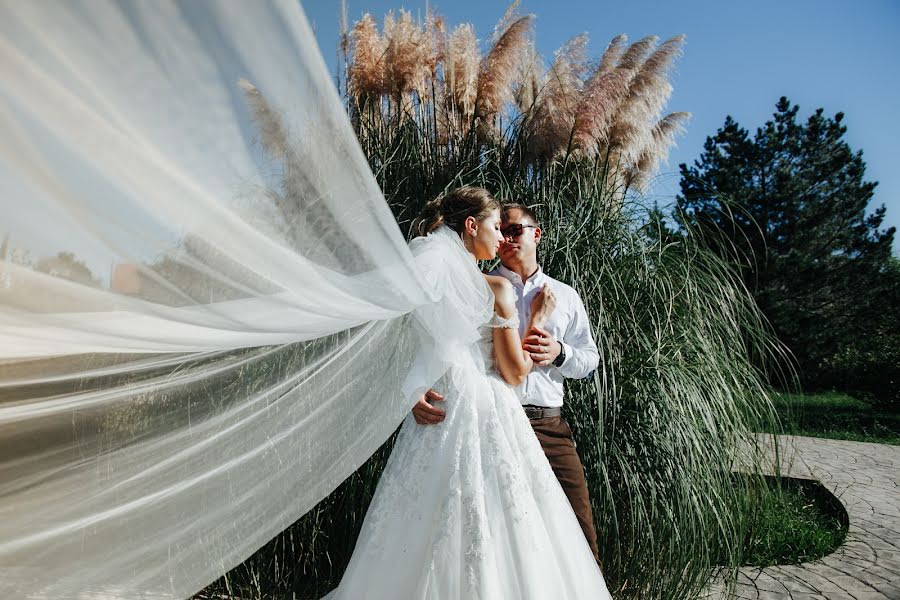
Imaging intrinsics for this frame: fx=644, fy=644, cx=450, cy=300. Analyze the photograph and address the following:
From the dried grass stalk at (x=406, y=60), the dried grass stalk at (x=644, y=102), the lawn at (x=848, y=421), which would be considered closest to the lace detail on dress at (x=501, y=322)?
the dried grass stalk at (x=644, y=102)

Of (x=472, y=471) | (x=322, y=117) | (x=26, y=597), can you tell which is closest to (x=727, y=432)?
(x=472, y=471)

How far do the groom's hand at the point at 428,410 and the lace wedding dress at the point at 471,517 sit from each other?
2 centimetres

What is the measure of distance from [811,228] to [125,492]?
709 inches

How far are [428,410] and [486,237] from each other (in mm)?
607

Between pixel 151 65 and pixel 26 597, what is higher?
pixel 151 65

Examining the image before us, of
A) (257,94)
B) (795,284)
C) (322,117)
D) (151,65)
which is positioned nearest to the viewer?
(151,65)

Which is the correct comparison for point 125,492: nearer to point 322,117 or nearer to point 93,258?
point 93,258

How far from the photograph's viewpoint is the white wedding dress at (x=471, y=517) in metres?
1.73

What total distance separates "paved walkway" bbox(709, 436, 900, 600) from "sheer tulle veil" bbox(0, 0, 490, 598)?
7.76 ft

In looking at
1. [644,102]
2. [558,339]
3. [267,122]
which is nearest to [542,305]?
[558,339]

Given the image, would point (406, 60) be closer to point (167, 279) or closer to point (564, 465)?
point (564, 465)

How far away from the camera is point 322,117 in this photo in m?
1.22

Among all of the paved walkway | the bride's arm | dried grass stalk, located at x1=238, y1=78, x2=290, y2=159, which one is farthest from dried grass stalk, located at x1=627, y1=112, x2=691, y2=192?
dried grass stalk, located at x1=238, y1=78, x2=290, y2=159

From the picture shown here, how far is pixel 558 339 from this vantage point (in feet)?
8.04
